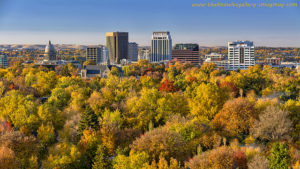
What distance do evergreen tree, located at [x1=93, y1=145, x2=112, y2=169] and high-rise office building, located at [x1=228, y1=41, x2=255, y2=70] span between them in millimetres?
143217

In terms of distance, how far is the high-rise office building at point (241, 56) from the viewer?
557 ft

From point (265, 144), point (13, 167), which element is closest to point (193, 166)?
point (265, 144)

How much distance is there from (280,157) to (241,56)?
143 meters

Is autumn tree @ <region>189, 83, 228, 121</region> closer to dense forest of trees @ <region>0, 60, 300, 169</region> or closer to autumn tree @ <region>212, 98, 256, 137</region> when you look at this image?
dense forest of trees @ <region>0, 60, 300, 169</region>

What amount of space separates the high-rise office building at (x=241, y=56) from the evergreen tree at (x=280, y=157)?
140 m

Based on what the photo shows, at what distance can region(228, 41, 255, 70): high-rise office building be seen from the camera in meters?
170

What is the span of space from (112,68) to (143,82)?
1747 inches

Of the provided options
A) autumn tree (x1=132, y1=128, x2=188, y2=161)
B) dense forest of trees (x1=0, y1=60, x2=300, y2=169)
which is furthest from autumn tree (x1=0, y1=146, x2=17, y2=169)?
autumn tree (x1=132, y1=128, x2=188, y2=161)

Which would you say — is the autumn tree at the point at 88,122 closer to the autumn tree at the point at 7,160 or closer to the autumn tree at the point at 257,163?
the autumn tree at the point at 7,160

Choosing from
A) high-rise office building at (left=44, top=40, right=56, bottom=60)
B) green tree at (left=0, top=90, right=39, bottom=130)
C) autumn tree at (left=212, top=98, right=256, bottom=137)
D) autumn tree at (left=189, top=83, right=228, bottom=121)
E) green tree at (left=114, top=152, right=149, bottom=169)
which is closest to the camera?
green tree at (left=114, top=152, right=149, bottom=169)

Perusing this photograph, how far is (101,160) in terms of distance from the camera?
36.3 metres

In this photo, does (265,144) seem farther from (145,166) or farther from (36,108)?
(36,108)

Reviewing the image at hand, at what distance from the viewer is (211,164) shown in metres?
32.9

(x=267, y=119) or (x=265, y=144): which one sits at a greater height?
(x=267, y=119)
